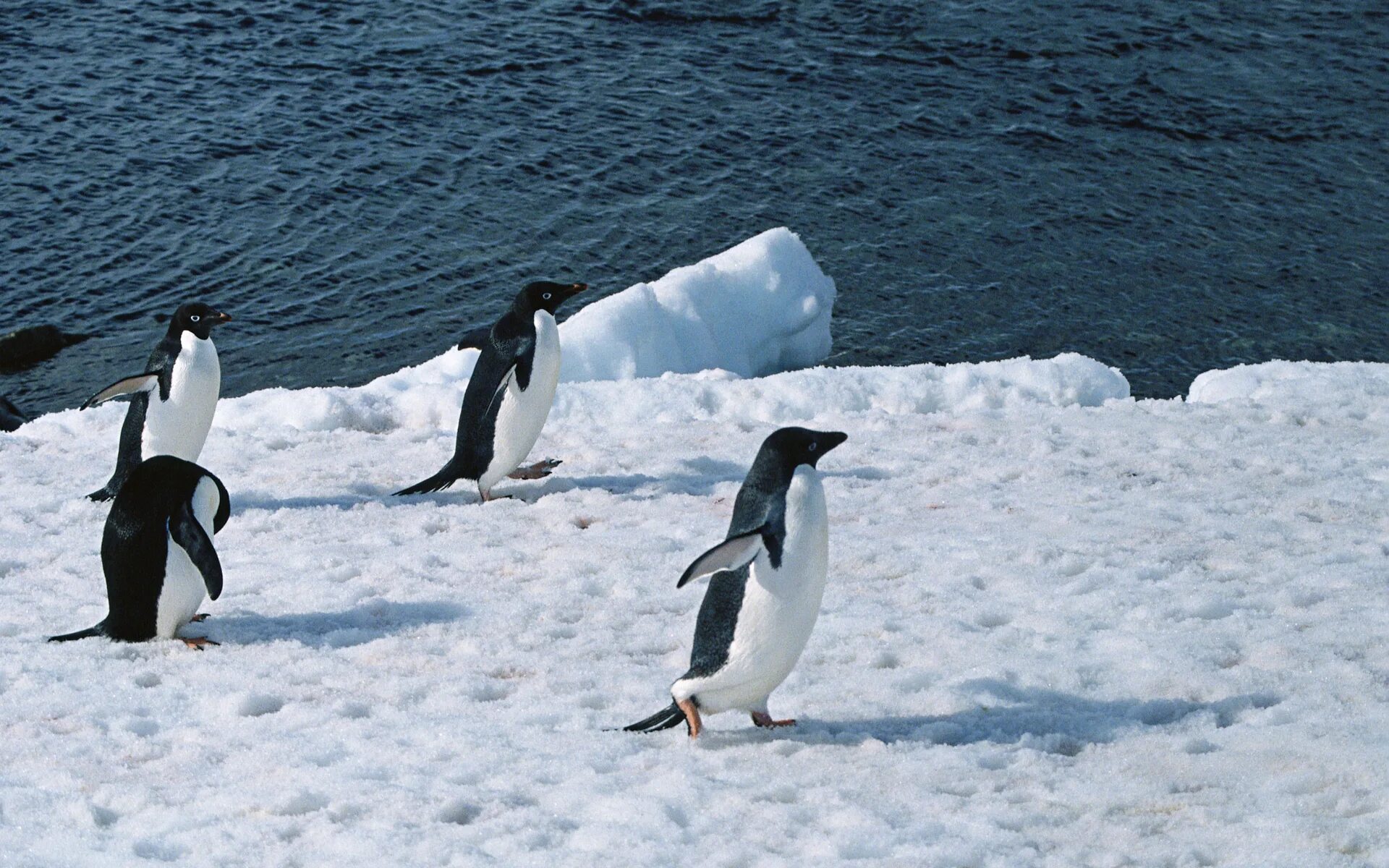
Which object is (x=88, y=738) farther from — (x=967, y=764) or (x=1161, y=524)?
(x=1161, y=524)

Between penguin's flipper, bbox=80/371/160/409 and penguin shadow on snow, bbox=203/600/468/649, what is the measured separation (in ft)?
8.32

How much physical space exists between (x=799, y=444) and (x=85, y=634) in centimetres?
385

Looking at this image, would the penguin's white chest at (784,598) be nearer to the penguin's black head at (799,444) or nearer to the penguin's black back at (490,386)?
the penguin's black head at (799,444)

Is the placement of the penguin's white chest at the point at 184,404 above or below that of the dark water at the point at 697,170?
above

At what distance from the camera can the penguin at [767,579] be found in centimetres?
617

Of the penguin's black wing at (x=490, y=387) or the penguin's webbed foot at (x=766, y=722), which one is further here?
the penguin's black wing at (x=490, y=387)

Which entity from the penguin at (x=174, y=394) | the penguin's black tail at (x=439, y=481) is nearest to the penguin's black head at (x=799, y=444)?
the penguin's black tail at (x=439, y=481)

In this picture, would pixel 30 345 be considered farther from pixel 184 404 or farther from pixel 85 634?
pixel 85 634

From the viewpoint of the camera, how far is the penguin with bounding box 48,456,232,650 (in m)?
7.53

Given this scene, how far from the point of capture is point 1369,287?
2181 centimetres

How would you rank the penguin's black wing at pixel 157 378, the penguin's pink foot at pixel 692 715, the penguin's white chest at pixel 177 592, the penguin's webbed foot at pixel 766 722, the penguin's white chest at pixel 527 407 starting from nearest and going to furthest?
the penguin's pink foot at pixel 692 715, the penguin's webbed foot at pixel 766 722, the penguin's white chest at pixel 177 592, the penguin's white chest at pixel 527 407, the penguin's black wing at pixel 157 378

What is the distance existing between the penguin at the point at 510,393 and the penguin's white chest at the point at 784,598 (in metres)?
3.92

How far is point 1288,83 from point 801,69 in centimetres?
843

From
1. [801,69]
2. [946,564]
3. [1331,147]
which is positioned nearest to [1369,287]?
[1331,147]
